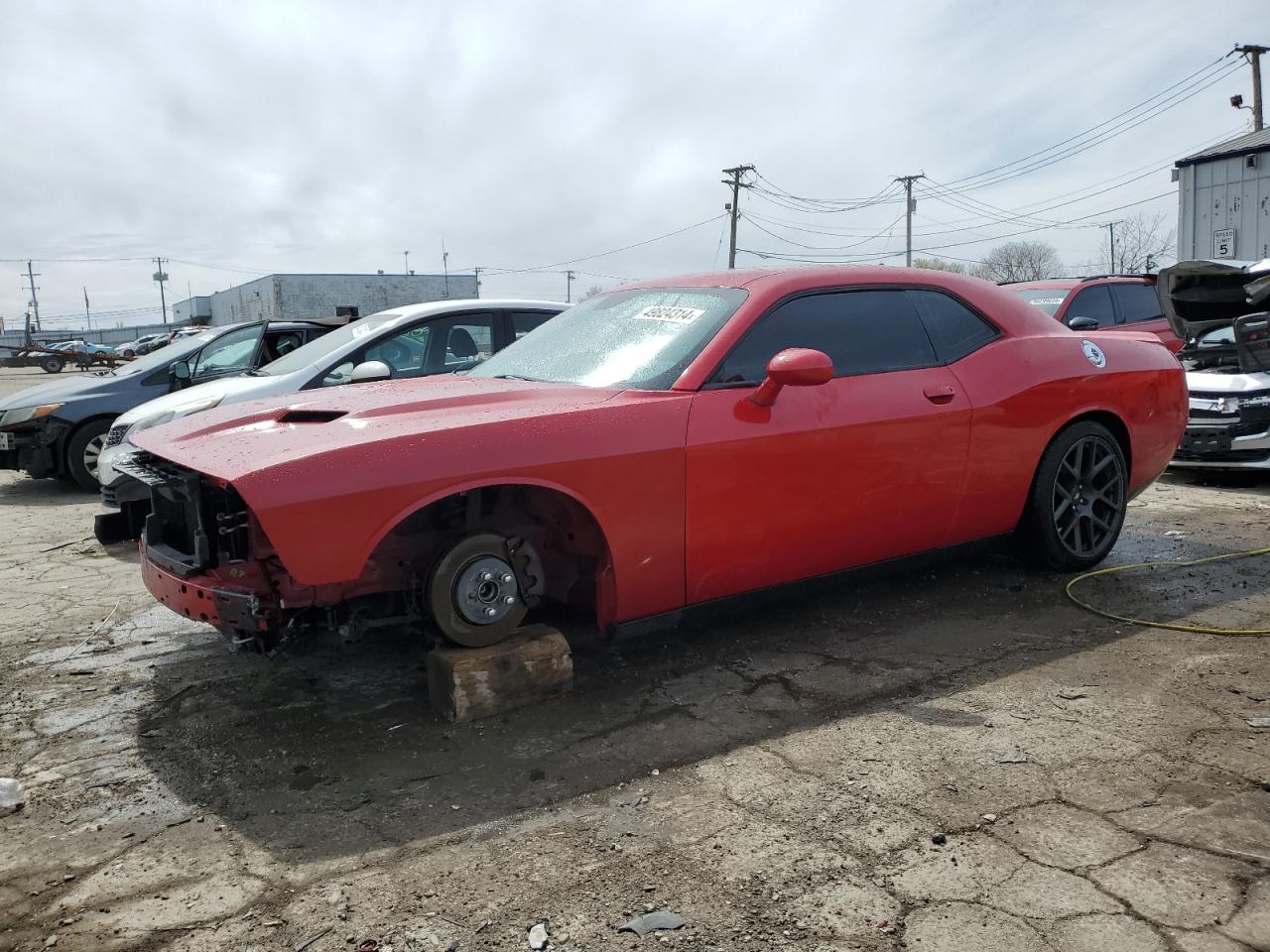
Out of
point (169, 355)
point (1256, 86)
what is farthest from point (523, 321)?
point (1256, 86)

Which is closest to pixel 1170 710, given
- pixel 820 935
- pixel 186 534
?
pixel 820 935

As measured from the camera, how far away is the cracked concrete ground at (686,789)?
2.27 meters

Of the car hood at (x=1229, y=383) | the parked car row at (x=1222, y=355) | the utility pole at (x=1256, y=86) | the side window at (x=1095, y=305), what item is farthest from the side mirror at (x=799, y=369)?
the utility pole at (x=1256, y=86)

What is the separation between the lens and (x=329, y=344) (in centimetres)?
699

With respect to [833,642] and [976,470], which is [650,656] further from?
[976,470]

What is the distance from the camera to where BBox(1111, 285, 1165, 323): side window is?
32.9 feet

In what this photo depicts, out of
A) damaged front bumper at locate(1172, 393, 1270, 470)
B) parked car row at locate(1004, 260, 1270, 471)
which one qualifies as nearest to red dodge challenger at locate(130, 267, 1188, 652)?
parked car row at locate(1004, 260, 1270, 471)

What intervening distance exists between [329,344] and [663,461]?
14.0 ft

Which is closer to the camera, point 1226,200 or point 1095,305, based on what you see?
point 1095,305

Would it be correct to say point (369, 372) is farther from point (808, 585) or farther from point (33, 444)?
point (33, 444)

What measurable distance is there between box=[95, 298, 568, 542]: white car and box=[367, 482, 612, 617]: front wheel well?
3064mm

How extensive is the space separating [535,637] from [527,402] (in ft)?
2.75

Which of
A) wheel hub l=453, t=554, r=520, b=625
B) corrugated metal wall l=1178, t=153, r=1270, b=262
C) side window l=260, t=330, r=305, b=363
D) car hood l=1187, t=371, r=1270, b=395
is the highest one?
corrugated metal wall l=1178, t=153, r=1270, b=262

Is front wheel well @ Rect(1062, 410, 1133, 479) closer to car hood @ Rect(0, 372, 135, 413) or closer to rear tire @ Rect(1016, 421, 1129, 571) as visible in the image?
rear tire @ Rect(1016, 421, 1129, 571)
